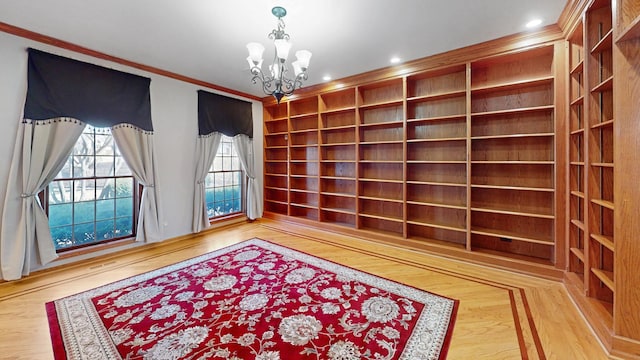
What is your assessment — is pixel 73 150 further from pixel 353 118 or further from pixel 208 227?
pixel 353 118

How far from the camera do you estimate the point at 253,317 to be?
2.14m

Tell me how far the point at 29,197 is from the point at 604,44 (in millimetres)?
5625

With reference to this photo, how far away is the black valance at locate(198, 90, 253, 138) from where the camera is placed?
4504 mm

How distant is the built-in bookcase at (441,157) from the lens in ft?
10.1

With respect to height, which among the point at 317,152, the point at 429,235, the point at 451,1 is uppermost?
the point at 451,1

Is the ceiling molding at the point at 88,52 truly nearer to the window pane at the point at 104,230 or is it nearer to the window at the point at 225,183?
the window at the point at 225,183

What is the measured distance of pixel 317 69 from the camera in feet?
13.0

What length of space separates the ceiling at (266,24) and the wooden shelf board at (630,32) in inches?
35.2

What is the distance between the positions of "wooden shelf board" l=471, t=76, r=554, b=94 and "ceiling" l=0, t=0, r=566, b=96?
0.55m

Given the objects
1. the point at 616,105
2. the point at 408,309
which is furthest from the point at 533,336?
the point at 616,105

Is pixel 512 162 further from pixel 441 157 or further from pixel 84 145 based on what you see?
pixel 84 145

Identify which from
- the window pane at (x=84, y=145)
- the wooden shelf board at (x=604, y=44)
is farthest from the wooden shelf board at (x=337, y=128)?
the window pane at (x=84, y=145)

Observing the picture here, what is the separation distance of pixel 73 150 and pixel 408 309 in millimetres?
4330

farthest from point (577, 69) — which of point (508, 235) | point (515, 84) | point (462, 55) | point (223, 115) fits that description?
point (223, 115)
